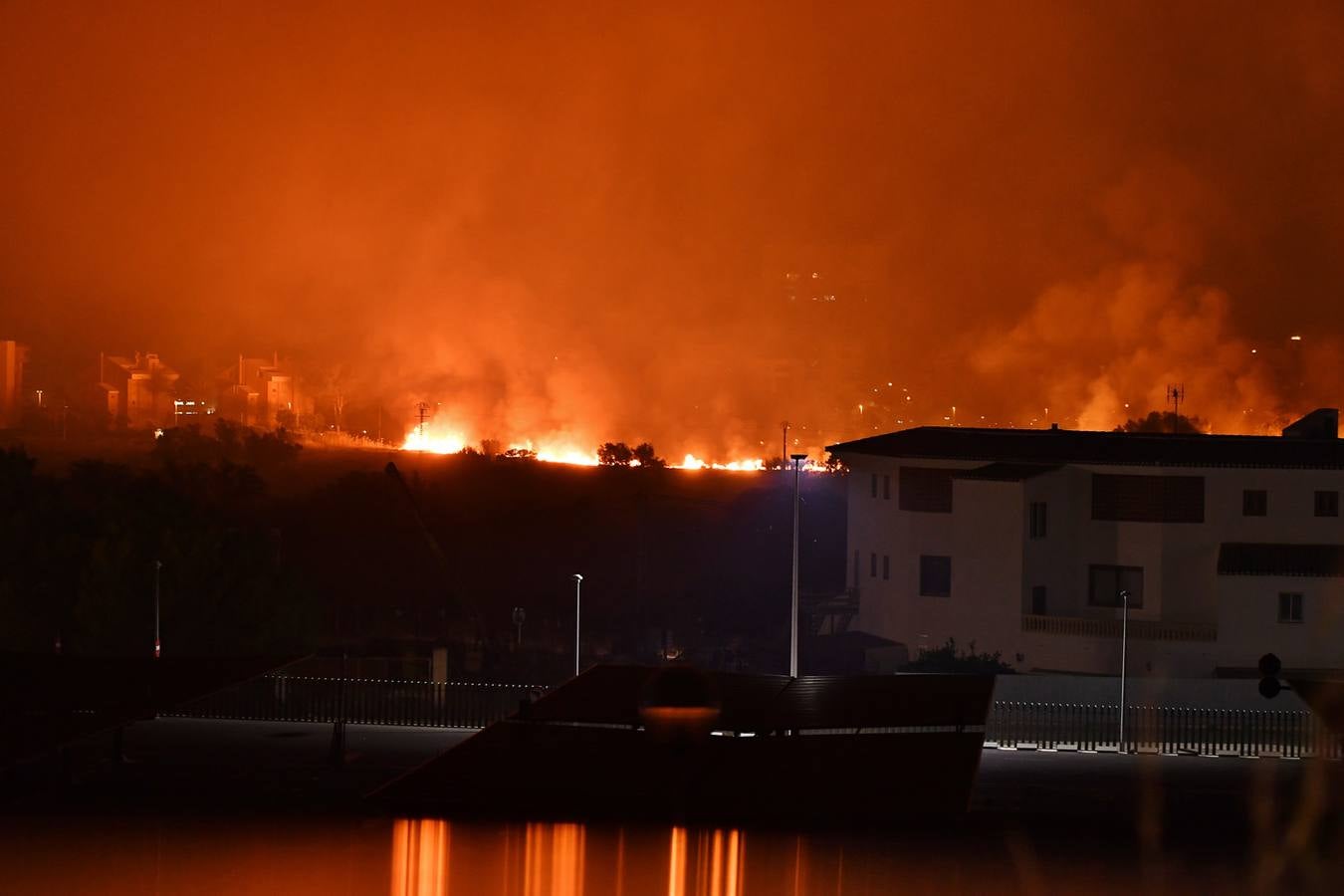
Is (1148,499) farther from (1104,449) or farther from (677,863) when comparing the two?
(677,863)

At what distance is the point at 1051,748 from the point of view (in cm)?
3800

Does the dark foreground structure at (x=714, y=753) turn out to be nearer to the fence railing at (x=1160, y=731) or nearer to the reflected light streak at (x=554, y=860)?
the reflected light streak at (x=554, y=860)

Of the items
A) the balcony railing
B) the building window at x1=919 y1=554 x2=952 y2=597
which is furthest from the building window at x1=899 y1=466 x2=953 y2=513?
the balcony railing

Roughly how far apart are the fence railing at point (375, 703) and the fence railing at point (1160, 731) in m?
11.0

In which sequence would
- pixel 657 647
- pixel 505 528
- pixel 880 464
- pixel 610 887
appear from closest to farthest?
pixel 610 887
pixel 880 464
pixel 657 647
pixel 505 528

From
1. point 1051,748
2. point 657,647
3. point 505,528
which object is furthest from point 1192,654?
point 505,528

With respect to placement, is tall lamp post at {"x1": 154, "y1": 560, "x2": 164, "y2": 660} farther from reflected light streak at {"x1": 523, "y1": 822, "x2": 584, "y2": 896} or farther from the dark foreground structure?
the dark foreground structure

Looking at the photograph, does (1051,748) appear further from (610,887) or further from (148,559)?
(148,559)

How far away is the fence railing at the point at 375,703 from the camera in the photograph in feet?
127

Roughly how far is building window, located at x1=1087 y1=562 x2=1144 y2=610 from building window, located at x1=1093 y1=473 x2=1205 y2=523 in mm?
1499

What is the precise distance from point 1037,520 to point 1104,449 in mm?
4079

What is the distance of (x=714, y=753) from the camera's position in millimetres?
24781

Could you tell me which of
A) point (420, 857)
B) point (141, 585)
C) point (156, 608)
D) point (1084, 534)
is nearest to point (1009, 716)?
point (1084, 534)

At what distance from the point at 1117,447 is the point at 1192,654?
879 centimetres
